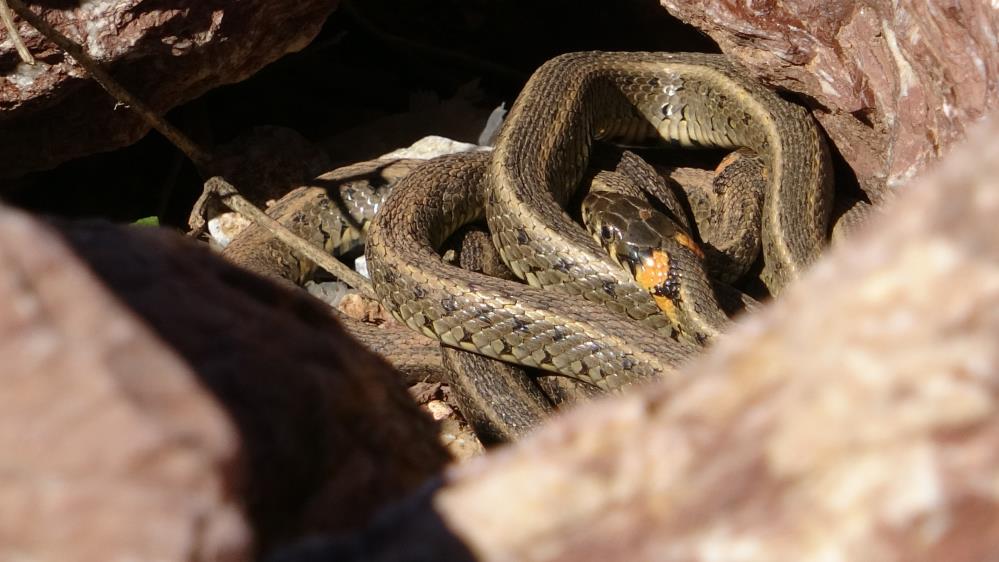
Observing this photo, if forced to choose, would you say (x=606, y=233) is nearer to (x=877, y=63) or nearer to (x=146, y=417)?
(x=877, y=63)

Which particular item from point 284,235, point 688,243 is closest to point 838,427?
point 688,243

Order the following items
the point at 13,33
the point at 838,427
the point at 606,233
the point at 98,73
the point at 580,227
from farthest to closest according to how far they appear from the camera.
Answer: the point at 580,227
the point at 606,233
the point at 98,73
the point at 13,33
the point at 838,427

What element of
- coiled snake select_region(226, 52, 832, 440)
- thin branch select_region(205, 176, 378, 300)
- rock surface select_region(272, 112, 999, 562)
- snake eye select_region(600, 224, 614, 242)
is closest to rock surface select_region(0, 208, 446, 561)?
rock surface select_region(272, 112, 999, 562)

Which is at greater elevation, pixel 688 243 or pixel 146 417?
pixel 146 417

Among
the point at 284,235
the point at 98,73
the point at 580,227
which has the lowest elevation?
the point at 284,235

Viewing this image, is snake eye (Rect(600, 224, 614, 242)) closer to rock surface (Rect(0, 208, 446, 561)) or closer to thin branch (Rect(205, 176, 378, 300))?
thin branch (Rect(205, 176, 378, 300))

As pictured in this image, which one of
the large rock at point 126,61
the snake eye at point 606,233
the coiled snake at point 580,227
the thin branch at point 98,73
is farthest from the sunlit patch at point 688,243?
the thin branch at point 98,73
